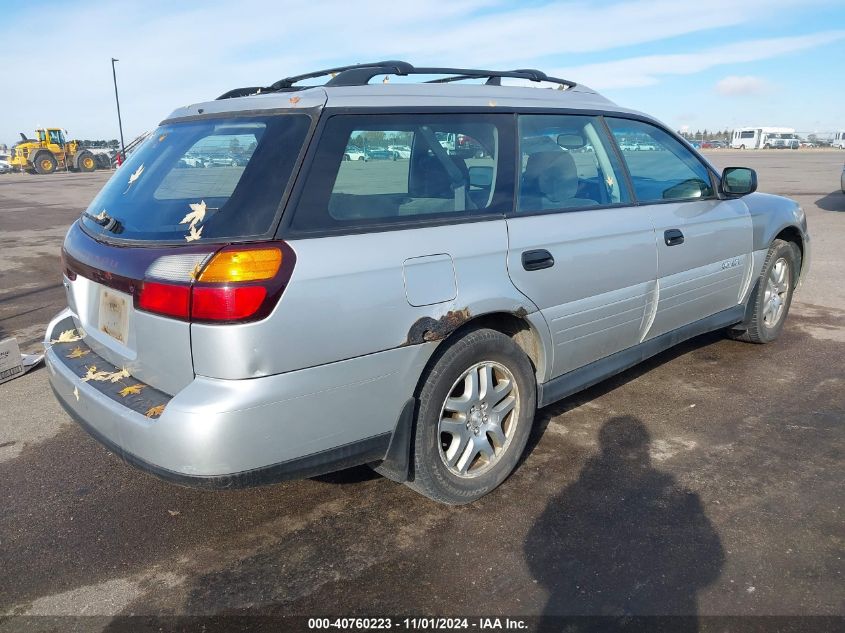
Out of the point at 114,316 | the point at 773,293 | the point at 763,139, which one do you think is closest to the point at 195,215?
the point at 114,316

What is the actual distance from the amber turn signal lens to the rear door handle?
123 centimetres

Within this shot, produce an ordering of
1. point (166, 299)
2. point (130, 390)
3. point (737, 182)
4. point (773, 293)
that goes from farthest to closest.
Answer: point (773, 293), point (737, 182), point (130, 390), point (166, 299)

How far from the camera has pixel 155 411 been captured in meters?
2.41

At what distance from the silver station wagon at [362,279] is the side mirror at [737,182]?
70 cm

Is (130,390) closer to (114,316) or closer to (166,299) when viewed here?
(114,316)

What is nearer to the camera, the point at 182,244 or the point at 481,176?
the point at 182,244

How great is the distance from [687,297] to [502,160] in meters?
1.71

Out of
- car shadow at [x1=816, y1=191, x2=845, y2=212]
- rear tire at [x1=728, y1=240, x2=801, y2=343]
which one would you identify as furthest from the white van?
rear tire at [x1=728, y1=240, x2=801, y2=343]

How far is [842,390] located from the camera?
4.33m

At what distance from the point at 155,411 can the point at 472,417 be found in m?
1.36

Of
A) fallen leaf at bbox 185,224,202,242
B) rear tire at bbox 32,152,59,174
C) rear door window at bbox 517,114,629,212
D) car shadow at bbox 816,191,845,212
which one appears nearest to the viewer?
fallen leaf at bbox 185,224,202,242

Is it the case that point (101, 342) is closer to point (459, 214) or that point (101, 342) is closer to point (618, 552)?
point (459, 214)

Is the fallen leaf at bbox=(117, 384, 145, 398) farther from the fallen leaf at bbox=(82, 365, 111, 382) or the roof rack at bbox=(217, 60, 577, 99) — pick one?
the roof rack at bbox=(217, 60, 577, 99)

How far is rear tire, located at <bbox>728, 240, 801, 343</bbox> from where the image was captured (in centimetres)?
495
